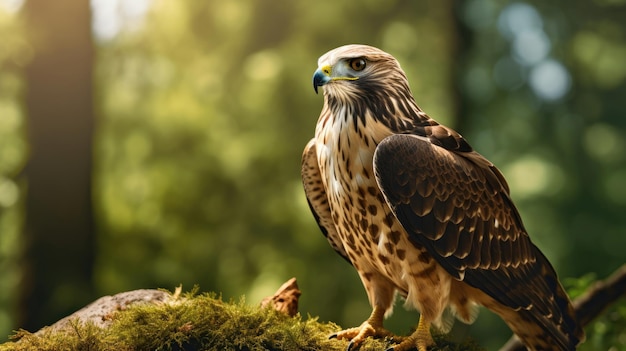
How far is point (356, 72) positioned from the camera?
10.0 feet

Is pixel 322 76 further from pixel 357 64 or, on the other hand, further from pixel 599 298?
pixel 599 298

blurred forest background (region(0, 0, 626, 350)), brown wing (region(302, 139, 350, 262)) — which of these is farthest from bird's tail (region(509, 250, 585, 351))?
blurred forest background (region(0, 0, 626, 350))

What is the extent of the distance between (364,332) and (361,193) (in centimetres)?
71

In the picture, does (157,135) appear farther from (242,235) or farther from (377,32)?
(377,32)

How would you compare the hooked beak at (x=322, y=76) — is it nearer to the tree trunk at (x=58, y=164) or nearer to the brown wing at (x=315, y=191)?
the brown wing at (x=315, y=191)

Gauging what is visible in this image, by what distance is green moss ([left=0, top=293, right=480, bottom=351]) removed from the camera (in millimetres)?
2684

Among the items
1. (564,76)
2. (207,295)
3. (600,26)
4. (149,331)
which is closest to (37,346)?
(149,331)

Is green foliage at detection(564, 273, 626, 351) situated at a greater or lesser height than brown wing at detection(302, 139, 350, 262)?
lesser

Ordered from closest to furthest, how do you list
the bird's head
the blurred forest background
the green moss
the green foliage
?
1. the green moss
2. the bird's head
3. the green foliage
4. the blurred forest background

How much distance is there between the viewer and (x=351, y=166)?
9.75 feet

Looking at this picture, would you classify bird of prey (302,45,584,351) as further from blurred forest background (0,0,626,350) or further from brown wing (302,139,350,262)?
blurred forest background (0,0,626,350)

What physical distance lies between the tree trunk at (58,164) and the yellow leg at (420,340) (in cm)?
568

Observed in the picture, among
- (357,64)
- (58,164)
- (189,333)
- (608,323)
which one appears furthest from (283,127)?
(189,333)

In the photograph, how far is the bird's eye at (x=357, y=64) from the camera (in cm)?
305
